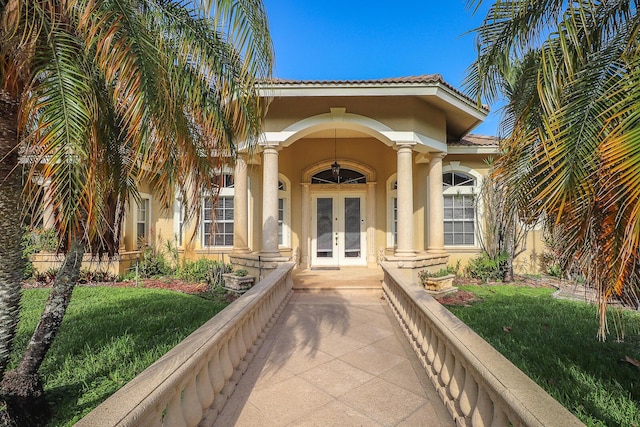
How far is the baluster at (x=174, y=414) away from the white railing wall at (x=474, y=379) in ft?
7.05

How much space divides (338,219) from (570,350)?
8.25m

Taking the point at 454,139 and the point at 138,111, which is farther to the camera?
the point at 454,139

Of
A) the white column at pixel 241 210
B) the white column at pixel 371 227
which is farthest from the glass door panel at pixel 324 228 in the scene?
the white column at pixel 241 210

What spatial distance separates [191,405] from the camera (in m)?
2.57

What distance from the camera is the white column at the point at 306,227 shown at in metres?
12.0

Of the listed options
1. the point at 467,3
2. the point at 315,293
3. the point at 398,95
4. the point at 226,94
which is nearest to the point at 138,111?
the point at 226,94

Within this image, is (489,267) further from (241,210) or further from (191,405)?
(191,405)

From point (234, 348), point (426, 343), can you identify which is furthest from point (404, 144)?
point (234, 348)

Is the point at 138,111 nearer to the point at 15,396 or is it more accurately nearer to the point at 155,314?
the point at 15,396

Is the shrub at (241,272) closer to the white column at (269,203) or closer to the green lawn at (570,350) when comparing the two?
the white column at (269,203)

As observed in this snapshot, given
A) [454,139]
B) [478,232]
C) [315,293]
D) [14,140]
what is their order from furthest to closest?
[454,139], [478,232], [315,293], [14,140]

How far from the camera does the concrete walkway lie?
2.91m

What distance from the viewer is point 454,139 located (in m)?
12.6

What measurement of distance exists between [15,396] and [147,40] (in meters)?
3.70
